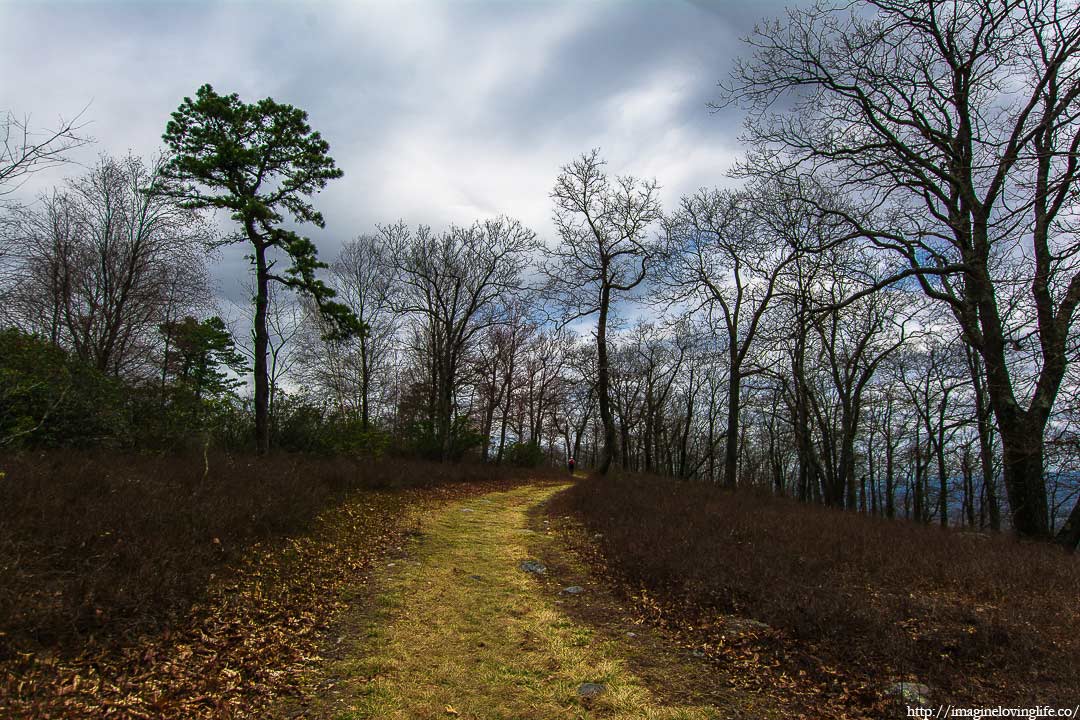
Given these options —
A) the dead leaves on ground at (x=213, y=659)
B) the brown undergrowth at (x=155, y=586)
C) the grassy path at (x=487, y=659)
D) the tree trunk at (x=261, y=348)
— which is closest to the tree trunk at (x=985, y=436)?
the grassy path at (x=487, y=659)

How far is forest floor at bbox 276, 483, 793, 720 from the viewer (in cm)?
367

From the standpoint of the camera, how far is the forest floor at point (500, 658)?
367 centimetres

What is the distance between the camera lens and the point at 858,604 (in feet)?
16.2

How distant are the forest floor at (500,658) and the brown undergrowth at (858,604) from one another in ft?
1.69

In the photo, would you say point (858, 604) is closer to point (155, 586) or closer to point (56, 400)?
point (155, 586)

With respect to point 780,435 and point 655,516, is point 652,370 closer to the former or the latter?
point 780,435

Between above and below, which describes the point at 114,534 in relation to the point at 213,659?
above

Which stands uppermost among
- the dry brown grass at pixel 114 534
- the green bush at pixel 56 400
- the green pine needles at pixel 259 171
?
the green pine needles at pixel 259 171

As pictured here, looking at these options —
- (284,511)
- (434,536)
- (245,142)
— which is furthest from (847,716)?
(245,142)

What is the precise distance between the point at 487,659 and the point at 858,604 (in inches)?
153

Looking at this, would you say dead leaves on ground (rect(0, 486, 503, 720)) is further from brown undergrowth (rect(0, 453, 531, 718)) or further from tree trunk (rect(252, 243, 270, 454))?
tree trunk (rect(252, 243, 270, 454))

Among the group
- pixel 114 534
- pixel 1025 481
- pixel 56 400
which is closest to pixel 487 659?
pixel 114 534

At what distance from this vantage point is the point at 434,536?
8984 millimetres

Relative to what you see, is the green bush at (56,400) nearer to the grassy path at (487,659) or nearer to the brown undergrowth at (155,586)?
the brown undergrowth at (155,586)
